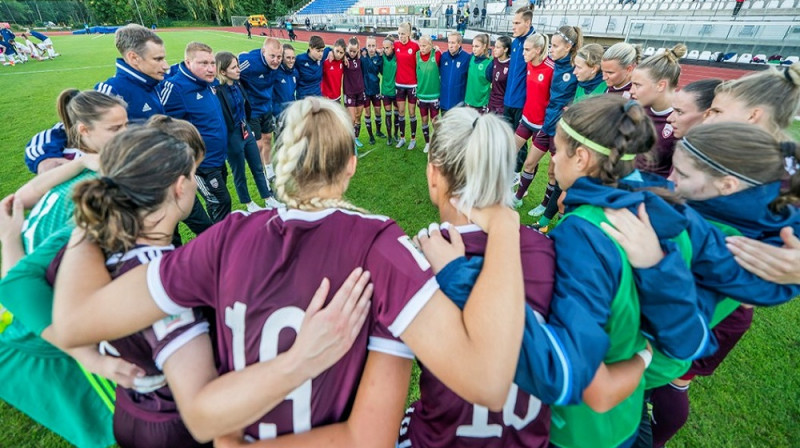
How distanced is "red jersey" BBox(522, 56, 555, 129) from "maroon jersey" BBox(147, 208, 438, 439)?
4.83 metres

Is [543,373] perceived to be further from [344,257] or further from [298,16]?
[298,16]

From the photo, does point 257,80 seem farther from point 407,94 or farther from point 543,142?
point 543,142

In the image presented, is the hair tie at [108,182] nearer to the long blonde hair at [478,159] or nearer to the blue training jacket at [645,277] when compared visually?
the long blonde hair at [478,159]

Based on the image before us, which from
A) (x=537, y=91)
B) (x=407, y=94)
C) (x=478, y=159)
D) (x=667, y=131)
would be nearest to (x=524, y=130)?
(x=537, y=91)

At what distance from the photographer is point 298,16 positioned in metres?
49.0

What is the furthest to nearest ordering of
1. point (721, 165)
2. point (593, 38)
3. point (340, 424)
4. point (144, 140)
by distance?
point (593, 38) → point (721, 165) → point (144, 140) → point (340, 424)

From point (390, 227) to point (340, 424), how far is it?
0.64m

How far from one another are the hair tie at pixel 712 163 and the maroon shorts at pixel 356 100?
22.7ft

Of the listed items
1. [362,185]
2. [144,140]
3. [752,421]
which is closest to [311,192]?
[144,140]

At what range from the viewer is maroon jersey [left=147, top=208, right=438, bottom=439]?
101 centimetres

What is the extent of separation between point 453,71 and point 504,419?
6.61m

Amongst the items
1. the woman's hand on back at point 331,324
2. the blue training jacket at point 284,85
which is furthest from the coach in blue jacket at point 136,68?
the woman's hand on back at point 331,324

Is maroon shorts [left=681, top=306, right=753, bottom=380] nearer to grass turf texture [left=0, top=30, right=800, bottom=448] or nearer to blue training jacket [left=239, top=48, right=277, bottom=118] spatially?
grass turf texture [left=0, top=30, right=800, bottom=448]

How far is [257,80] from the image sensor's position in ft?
18.5
